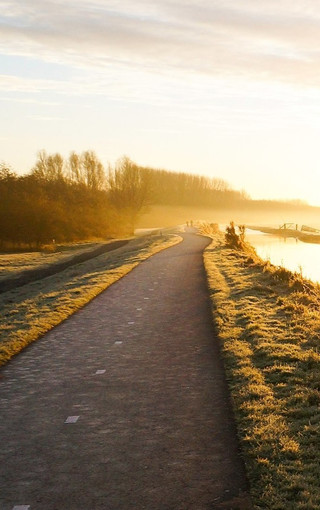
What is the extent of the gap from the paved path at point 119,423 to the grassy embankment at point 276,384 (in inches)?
10.1

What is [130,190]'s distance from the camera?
87.5m

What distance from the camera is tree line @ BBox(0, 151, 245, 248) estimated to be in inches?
2094

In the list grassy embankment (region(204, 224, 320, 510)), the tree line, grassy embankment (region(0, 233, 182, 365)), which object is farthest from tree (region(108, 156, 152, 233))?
grassy embankment (region(204, 224, 320, 510))

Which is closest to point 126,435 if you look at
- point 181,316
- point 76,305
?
point 181,316

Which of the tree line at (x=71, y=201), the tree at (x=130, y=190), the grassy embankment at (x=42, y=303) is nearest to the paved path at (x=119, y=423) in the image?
the grassy embankment at (x=42, y=303)

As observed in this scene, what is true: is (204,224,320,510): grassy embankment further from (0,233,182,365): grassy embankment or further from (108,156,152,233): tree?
(108,156,152,233): tree

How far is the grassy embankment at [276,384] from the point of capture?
5875 millimetres

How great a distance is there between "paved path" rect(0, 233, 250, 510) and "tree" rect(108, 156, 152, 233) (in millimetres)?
71575

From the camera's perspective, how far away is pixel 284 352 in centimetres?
1085

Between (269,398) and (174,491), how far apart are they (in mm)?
3065

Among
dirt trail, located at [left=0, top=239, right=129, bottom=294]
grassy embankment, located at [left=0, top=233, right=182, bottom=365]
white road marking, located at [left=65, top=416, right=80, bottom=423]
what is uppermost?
white road marking, located at [left=65, top=416, right=80, bottom=423]

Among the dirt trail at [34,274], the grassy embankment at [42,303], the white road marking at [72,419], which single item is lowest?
the dirt trail at [34,274]

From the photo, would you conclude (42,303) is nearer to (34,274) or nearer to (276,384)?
(276,384)

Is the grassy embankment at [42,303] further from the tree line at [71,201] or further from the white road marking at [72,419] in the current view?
the tree line at [71,201]
